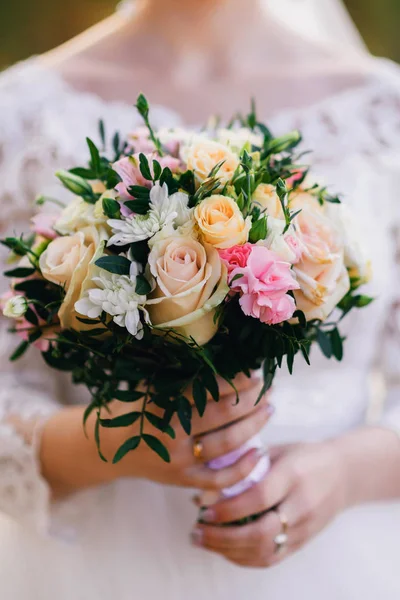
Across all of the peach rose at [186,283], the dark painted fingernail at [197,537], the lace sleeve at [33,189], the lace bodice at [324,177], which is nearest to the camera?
the peach rose at [186,283]

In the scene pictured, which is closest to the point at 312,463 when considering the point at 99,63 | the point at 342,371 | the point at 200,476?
the point at 200,476

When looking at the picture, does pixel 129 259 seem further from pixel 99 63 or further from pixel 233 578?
pixel 99 63

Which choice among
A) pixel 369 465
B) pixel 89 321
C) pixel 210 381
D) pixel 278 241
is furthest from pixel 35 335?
pixel 369 465

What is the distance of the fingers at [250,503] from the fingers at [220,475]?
0.04 meters

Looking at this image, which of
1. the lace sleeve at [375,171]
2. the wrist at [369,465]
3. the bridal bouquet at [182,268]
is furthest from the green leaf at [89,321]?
the lace sleeve at [375,171]

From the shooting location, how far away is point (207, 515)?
892 mm

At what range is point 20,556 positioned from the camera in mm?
1122

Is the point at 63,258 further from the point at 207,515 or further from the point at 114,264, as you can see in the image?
the point at 207,515

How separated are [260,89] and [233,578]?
1.05m

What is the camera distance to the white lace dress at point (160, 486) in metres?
1.06

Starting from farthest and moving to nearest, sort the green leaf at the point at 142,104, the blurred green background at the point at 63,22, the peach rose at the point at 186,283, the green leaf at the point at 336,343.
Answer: the blurred green background at the point at 63,22, the green leaf at the point at 336,343, the green leaf at the point at 142,104, the peach rose at the point at 186,283

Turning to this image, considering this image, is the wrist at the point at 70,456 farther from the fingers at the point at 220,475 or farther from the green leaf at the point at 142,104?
the green leaf at the point at 142,104

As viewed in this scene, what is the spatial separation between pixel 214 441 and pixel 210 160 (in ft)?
1.30

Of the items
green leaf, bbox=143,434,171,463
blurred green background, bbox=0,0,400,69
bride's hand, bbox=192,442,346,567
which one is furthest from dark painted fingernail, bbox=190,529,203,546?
blurred green background, bbox=0,0,400,69
